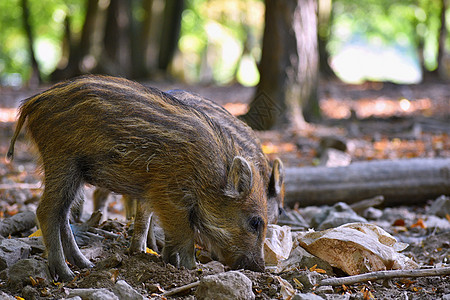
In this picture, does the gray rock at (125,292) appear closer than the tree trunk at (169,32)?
Yes

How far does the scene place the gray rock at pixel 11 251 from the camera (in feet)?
12.9

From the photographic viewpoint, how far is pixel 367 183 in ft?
21.7

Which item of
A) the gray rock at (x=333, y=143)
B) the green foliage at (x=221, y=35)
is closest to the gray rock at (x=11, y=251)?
the gray rock at (x=333, y=143)

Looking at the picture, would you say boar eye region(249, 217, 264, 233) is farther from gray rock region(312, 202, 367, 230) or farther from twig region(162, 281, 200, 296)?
gray rock region(312, 202, 367, 230)

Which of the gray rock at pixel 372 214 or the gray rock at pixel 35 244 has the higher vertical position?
the gray rock at pixel 35 244

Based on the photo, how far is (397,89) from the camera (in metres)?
16.0

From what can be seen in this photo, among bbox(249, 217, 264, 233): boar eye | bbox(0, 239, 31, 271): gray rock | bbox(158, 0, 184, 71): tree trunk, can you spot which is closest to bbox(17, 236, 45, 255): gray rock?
bbox(0, 239, 31, 271): gray rock

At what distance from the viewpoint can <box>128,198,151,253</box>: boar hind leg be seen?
14.6ft

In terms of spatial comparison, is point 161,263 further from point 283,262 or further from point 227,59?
point 227,59

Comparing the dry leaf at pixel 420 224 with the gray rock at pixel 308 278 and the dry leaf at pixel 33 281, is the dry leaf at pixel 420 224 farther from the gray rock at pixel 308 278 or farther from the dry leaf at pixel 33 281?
the dry leaf at pixel 33 281

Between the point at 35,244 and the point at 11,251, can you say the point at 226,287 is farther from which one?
the point at 35,244

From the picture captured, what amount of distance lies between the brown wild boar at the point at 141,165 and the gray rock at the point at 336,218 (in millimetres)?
1073

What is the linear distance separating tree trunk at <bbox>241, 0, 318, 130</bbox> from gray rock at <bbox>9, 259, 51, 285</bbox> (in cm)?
682

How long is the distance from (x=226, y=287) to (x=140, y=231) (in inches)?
52.0
